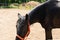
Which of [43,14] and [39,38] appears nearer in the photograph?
[43,14]

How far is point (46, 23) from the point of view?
566 centimetres

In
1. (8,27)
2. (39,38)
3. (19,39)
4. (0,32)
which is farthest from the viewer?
(8,27)

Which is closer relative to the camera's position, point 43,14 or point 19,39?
point 19,39

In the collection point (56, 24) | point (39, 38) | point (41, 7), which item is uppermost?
point (41, 7)

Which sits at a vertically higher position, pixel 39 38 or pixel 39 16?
pixel 39 16

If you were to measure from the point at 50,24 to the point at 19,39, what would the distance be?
1035 millimetres

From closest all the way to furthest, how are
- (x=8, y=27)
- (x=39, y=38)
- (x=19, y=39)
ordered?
(x=19, y=39), (x=39, y=38), (x=8, y=27)

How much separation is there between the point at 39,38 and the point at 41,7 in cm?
256

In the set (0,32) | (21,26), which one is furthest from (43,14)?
(0,32)

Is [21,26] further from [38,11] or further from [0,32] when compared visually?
[0,32]

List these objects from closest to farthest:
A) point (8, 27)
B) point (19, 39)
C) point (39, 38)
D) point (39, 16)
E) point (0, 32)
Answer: point (19, 39) → point (39, 16) → point (39, 38) → point (0, 32) → point (8, 27)

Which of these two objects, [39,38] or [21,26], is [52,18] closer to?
[21,26]

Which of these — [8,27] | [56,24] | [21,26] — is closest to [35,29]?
[8,27]

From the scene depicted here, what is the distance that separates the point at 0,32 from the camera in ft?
29.4
